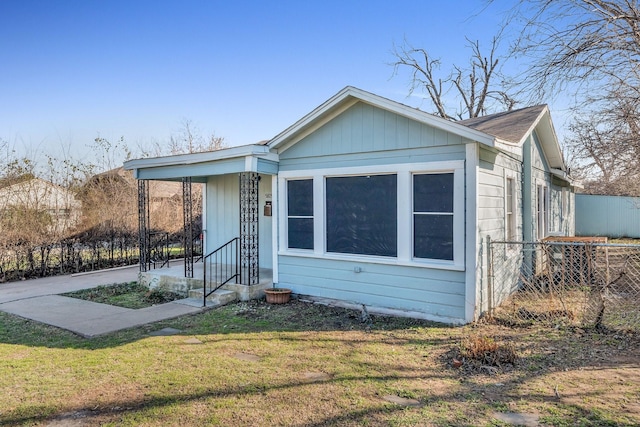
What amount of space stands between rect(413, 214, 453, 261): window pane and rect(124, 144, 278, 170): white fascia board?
2937 millimetres

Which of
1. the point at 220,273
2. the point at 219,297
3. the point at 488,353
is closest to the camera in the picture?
the point at 488,353

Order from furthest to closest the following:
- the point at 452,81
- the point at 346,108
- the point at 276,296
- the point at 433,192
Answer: the point at 452,81 → the point at 276,296 → the point at 346,108 → the point at 433,192

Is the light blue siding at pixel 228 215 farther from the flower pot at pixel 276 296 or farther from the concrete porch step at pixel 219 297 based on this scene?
the flower pot at pixel 276 296

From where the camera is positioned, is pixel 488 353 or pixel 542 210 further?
pixel 542 210

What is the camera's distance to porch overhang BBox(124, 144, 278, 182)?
6.89 m

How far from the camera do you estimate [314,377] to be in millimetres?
3844

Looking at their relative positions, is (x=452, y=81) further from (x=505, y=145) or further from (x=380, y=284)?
(x=380, y=284)

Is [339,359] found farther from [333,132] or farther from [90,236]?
[90,236]

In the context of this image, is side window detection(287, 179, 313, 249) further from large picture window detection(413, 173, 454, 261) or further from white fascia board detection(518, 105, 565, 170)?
white fascia board detection(518, 105, 565, 170)

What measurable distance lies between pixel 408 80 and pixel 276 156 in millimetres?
18949

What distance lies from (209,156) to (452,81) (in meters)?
20.7

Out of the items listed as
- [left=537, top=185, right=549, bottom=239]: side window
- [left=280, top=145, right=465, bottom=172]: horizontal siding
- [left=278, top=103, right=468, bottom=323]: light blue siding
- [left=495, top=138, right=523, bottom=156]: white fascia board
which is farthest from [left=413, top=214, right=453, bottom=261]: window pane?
[left=537, top=185, right=549, bottom=239]: side window

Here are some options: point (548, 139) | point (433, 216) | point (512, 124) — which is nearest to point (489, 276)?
point (433, 216)

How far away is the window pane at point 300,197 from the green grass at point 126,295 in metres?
3.08
